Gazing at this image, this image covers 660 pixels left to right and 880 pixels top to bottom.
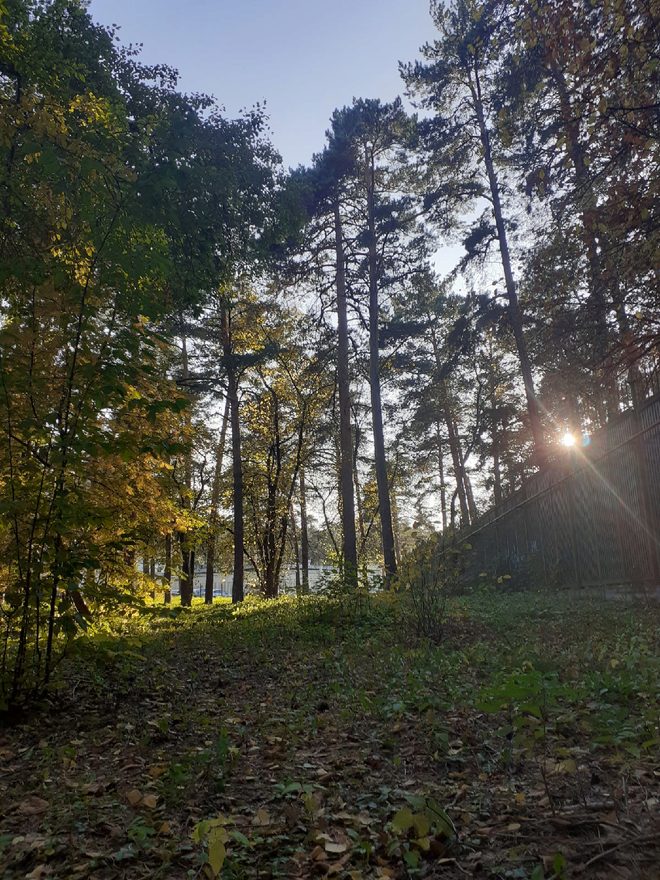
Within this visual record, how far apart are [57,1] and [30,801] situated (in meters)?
8.09

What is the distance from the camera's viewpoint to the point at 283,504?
22.2m

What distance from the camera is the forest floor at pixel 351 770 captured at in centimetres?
208

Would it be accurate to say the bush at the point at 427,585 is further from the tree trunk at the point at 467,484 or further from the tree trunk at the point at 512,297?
the tree trunk at the point at 467,484

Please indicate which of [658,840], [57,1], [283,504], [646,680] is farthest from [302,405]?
[658,840]

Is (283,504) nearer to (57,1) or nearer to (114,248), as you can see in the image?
(57,1)

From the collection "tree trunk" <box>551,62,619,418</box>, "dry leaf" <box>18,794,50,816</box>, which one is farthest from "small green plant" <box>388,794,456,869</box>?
"tree trunk" <box>551,62,619,418</box>

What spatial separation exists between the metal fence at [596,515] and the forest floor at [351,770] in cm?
225

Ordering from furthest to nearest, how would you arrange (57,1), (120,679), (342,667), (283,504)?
(283,504) → (57,1) → (342,667) → (120,679)

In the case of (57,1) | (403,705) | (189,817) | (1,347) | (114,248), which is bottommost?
(189,817)

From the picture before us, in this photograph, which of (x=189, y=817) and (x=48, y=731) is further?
(x=48, y=731)

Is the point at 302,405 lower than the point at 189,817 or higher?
higher

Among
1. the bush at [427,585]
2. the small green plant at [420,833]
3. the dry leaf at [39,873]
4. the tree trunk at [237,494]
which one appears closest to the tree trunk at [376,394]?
the tree trunk at [237,494]

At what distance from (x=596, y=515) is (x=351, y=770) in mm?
7180

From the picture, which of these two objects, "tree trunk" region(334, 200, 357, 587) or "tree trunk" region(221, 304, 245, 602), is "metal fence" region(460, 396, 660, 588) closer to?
"tree trunk" region(334, 200, 357, 587)
